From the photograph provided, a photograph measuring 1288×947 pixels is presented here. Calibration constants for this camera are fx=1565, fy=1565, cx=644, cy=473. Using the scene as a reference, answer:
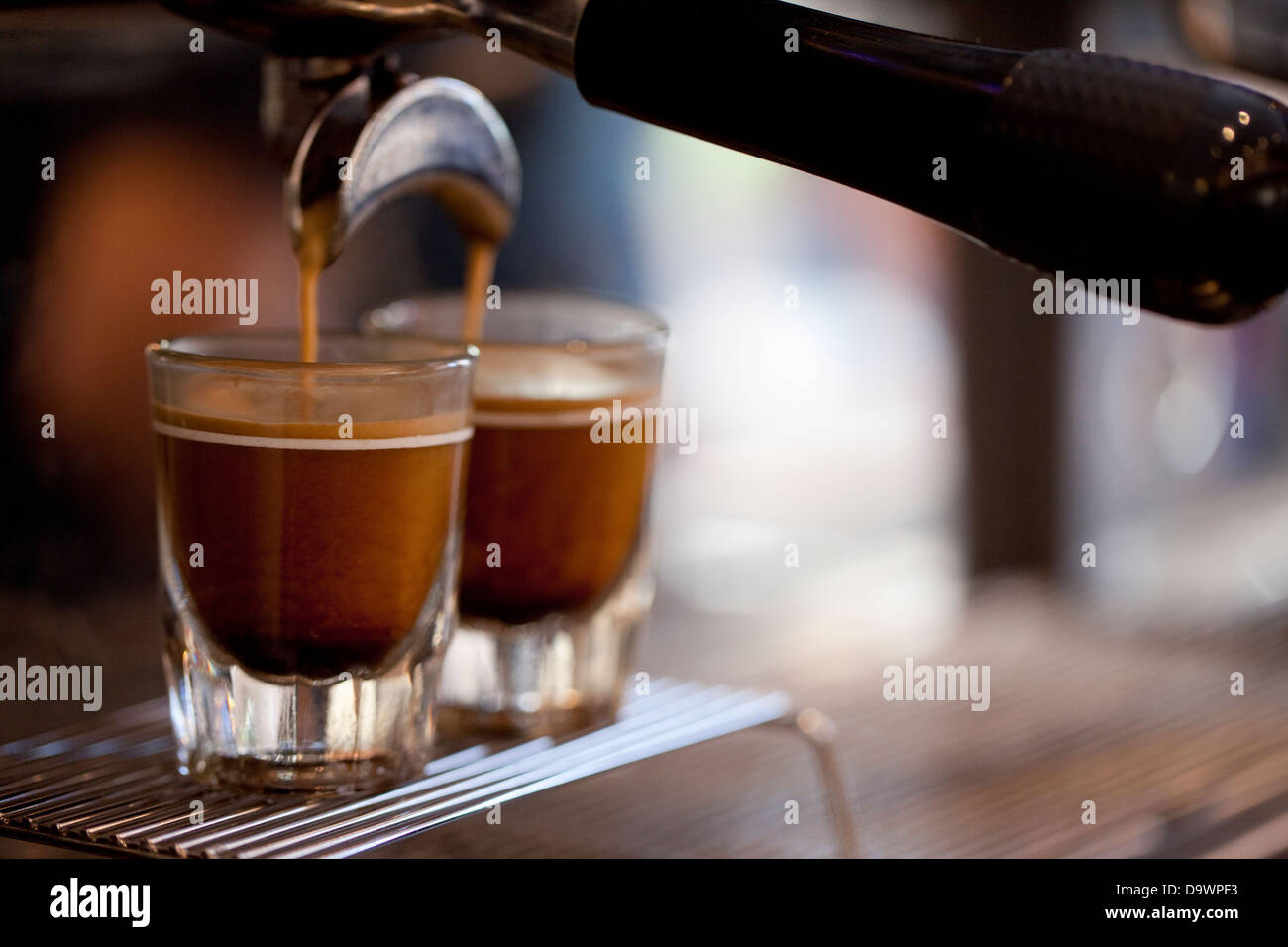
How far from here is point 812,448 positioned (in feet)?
3.29

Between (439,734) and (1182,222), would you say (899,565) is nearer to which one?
(439,734)

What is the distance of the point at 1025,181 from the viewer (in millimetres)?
328

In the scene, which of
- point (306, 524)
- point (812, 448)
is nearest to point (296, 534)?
point (306, 524)

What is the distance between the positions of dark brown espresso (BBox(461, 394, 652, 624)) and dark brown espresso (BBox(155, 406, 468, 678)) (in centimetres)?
10

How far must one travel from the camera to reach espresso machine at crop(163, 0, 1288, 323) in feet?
1.01

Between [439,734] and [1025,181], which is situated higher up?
[1025,181]

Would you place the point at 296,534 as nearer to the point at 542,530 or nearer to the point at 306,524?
the point at 306,524

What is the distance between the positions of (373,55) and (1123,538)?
756 millimetres

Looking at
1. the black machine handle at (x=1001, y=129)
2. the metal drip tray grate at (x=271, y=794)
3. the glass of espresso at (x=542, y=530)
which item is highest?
the black machine handle at (x=1001, y=129)

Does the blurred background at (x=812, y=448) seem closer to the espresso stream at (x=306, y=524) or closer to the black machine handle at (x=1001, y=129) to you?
the black machine handle at (x=1001, y=129)

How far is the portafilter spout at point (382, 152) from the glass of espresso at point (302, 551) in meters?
0.05

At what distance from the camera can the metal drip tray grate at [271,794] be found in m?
0.41

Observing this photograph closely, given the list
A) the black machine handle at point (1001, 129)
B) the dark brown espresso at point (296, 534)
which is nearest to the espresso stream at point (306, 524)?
the dark brown espresso at point (296, 534)
